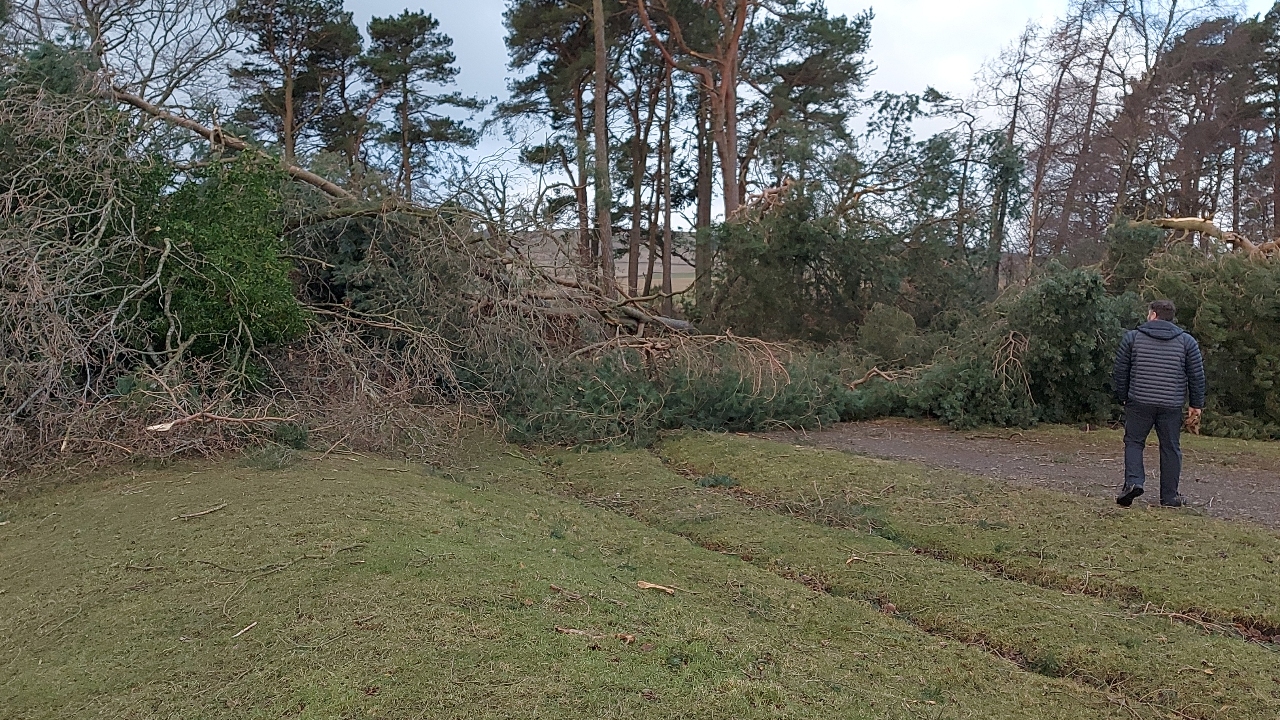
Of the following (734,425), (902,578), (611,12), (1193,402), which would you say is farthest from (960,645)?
(611,12)

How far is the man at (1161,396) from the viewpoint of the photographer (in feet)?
20.5

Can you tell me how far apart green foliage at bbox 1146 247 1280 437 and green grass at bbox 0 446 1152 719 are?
25.0ft

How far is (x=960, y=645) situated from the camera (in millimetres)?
3891

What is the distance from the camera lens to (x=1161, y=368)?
20.8 feet

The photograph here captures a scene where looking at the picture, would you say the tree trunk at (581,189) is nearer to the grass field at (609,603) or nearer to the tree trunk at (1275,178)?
the grass field at (609,603)

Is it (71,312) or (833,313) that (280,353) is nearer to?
(71,312)

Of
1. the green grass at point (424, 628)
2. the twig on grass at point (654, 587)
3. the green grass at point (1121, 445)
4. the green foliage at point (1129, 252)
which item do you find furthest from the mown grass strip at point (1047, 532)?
the green foliage at point (1129, 252)

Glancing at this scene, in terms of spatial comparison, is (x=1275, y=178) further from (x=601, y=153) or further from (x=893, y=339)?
(x=601, y=153)

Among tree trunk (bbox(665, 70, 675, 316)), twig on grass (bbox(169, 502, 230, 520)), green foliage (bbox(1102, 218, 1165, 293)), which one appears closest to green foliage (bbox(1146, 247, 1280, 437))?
green foliage (bbox(1102, 218, 1165, 293))

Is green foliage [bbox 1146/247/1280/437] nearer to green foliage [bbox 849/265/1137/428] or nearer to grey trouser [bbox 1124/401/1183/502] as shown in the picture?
green foliage [bbox 849/265/1137/428]

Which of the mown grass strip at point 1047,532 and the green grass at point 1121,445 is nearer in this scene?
the mown grass strip at point 1047,532

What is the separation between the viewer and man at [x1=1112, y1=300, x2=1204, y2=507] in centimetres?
623

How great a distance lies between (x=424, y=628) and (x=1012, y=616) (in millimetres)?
2668

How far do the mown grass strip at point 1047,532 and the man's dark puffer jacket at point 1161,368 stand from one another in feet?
2.65
